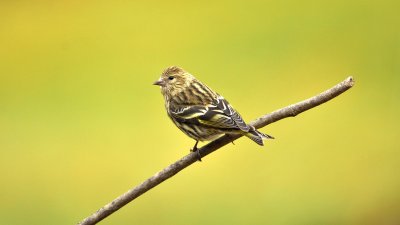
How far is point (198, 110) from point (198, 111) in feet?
0.03

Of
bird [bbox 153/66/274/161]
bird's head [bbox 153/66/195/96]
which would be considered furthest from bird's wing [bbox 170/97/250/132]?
bird's head [bbox 153/66/195/96]

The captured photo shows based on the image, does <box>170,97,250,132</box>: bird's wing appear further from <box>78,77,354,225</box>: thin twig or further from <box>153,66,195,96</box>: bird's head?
<box>78,77,354,225</box>: thin twig

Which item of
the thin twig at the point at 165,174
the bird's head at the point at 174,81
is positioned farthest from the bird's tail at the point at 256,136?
the bird's head at the point at 174,81

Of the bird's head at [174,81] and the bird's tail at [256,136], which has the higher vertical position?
the bird's head at [174,81]

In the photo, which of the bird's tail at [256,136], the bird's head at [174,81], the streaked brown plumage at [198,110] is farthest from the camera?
the bird's head at [174,81]

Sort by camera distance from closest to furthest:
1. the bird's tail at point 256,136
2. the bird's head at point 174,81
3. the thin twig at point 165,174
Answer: the thin twig at point 165,174 → the bird's tail at point 256,136 → the bird's head at point 174,81

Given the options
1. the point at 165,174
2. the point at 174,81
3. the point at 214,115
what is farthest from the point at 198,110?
the point at 165,174

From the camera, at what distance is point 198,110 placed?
261 centimetres

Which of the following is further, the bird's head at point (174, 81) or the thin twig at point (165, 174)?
the bird's head at point (174, 81)

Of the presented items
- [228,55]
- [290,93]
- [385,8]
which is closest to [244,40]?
[228,55]

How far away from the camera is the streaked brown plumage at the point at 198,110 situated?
7.69 ft

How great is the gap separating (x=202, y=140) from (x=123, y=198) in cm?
64

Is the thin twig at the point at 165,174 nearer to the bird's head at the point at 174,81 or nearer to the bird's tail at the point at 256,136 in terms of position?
the bird's tail at the point at 256,136

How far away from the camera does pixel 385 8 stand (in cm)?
347
